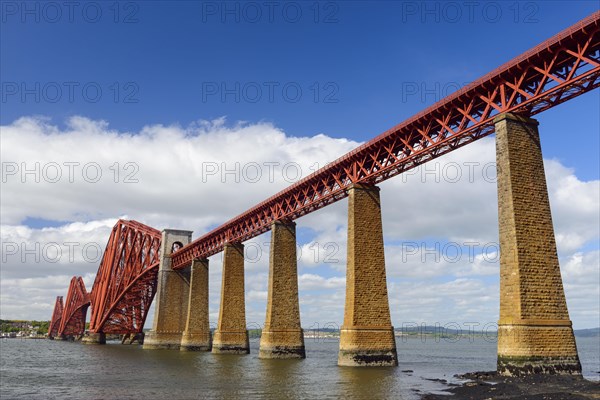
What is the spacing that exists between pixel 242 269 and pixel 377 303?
22.3m

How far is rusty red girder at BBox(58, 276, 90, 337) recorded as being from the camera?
13325cm

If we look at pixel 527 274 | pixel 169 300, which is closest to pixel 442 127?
pixel 527 274

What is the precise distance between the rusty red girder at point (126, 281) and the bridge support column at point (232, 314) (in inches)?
1221

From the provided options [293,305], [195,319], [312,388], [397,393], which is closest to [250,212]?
[293,305]

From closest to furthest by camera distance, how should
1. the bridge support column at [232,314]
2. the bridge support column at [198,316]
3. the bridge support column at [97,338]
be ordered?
the bridge support column at [232,314], the bridge support column at [198,316], the bridge support column at [97,338]

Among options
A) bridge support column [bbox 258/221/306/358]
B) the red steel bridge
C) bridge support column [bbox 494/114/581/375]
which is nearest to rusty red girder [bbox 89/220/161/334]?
the red steel bridge

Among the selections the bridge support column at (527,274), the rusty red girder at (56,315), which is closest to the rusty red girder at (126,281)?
the bridge support column at (527,274)

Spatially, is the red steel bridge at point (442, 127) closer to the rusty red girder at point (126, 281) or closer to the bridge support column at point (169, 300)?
the bridge support column at point (169, 300)

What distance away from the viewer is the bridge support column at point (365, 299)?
108ft

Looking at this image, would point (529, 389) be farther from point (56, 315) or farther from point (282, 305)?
point (56, 315)

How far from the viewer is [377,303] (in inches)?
1318

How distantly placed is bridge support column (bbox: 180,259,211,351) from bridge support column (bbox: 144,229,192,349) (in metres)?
7.52

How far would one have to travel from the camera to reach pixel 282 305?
4281 cm

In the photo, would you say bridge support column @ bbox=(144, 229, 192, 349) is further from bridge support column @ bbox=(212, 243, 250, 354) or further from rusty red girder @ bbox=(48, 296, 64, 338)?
rusty red girder @ bbox=(48, 296, 64, 338)
